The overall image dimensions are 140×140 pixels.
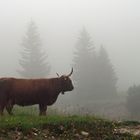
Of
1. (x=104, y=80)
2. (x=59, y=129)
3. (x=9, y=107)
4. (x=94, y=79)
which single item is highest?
(x=94, y=79)

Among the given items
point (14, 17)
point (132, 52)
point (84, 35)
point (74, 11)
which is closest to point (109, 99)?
point (84, 35)

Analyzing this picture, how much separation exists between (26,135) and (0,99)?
5.11 meters

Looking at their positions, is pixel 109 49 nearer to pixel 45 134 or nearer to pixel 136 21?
pixel 136 21

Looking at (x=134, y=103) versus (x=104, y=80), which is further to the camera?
(x=104, y=80)

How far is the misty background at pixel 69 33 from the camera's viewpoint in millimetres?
111625

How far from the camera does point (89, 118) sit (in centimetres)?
1747

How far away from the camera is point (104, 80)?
7100 centimetres

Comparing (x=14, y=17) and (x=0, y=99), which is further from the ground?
(x=14, y=17)

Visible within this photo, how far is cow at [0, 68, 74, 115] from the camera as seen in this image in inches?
779

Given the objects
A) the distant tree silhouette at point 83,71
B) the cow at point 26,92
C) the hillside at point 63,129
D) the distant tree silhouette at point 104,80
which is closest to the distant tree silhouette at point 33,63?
the distant tree silhouette at point 83,71

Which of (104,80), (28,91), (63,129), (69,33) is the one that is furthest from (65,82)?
(69,33)

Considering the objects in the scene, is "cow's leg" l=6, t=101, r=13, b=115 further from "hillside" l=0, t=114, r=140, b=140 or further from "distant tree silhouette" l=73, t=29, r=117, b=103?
"distant tree silhouette" l=73, t=29, r=117, b=103

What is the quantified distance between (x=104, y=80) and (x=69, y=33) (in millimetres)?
74630

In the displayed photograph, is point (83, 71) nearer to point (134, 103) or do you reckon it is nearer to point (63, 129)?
point (134, 103)
